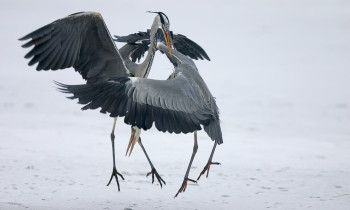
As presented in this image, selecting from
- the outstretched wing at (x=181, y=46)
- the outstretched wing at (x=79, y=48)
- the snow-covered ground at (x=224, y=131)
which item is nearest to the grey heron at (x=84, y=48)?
the outstretched wing at (x=79, y=48)

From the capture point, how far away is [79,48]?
22.2ft

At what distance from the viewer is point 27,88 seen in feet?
33.8

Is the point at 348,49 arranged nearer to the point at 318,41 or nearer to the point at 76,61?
the point at 318,41

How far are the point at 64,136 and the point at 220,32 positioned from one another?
6996 millimetres

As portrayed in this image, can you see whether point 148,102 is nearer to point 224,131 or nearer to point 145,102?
point 145,102

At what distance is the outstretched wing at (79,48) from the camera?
6551 mm

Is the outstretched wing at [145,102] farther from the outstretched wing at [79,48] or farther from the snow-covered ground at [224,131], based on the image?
the outstretched wing at [79,48]

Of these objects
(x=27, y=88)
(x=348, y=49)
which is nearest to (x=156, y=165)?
(x=27, y=88)

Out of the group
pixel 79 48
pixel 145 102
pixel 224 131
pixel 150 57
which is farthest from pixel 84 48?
pixel 224 131

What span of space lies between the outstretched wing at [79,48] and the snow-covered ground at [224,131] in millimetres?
971

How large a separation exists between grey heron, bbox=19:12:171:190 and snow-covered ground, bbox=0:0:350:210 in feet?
1.89

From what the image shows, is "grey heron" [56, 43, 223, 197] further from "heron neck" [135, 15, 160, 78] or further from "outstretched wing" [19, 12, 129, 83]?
"heron neck" [135, 15, 160, 78]

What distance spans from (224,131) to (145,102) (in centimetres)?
289

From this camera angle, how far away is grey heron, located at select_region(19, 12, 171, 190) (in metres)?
6.54
